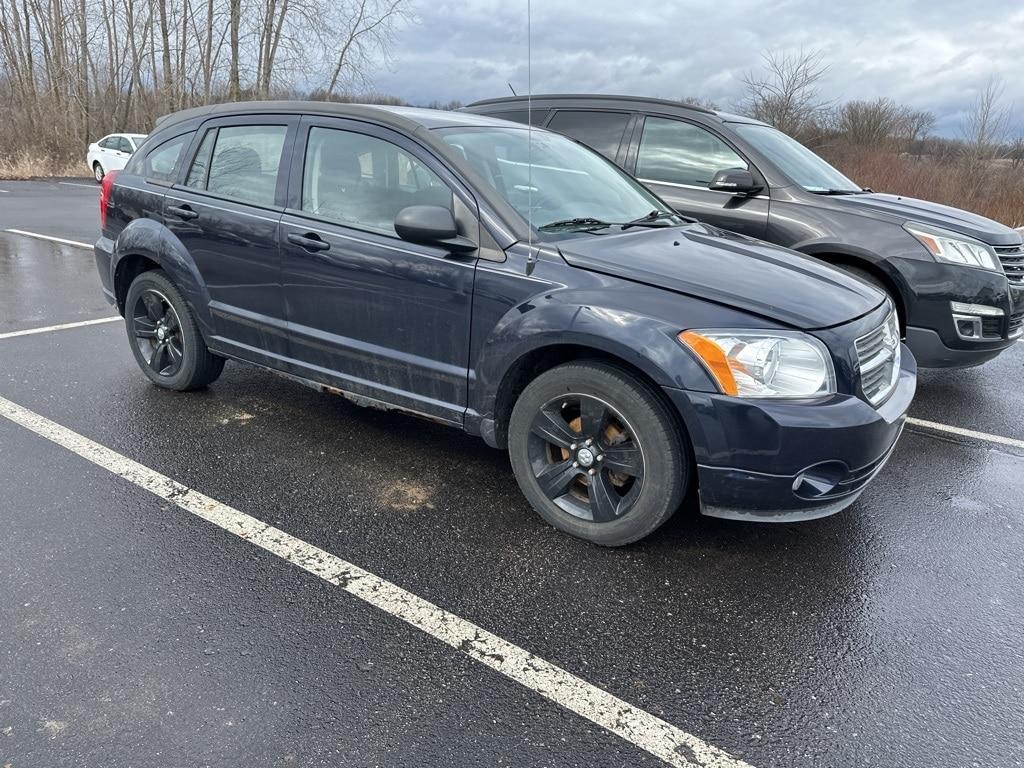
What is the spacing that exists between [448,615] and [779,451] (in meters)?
1.37

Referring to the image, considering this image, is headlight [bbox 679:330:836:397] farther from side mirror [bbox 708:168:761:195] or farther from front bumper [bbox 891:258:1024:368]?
side mirror [bbox 708:168:761:195]

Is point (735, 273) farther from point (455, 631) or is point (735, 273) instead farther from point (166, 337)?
point (166, 337)

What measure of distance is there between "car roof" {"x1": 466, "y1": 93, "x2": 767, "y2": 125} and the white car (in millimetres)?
18325

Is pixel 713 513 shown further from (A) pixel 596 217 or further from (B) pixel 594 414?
(A) pixel 596 217

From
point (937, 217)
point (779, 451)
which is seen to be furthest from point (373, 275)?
point (937, 217)

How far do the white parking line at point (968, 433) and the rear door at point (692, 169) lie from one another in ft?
5.56

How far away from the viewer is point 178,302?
15.4 ft

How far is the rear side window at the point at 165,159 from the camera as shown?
4.75 metres

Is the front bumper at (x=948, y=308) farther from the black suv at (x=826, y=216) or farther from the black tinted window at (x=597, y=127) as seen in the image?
the black tinted window at (x=597, y=127)

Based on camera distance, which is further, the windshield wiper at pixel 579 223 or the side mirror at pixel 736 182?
the side mirror at pixel 736 182

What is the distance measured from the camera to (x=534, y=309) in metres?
3.24

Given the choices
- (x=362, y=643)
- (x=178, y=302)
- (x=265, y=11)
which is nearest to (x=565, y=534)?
(x=362, y=643)

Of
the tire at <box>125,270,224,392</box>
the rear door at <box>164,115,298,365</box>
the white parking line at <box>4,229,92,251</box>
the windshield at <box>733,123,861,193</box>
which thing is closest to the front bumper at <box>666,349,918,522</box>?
the rear door at <box>164,115,298,365</box>

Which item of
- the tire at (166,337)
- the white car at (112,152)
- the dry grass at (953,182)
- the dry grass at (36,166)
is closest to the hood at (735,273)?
the tire at (166,337)
